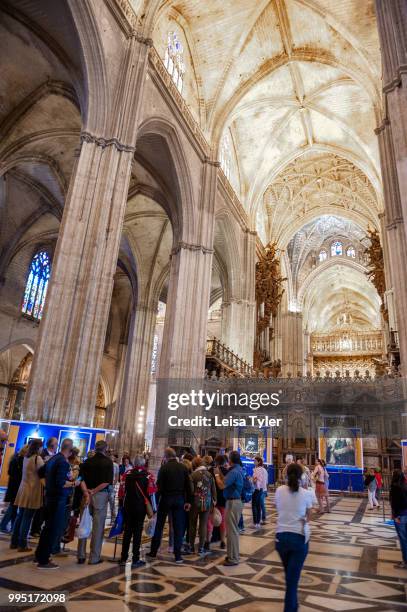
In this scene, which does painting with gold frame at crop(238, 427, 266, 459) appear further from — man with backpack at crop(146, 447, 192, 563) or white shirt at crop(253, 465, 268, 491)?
man with backpack at crop(146, 447, 192, 563)

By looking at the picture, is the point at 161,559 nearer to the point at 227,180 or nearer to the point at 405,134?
the point at 405,134

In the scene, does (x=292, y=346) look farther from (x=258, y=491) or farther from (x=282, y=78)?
(x=258, y=491)

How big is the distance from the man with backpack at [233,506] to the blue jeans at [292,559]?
1902 mm

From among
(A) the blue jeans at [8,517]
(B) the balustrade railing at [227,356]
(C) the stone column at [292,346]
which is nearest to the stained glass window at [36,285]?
(B) the balustrade railing at [227,356]

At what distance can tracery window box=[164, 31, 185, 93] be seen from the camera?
1574 centimetres

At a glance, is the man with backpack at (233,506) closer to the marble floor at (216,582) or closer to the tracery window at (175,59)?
the marble floor at (216,582)

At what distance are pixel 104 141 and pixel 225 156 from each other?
1149cm

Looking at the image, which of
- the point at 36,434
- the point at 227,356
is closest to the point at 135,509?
the point at 36,434

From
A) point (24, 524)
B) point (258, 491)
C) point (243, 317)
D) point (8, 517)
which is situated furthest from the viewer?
point (243, 317)

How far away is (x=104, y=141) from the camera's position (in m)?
11.0

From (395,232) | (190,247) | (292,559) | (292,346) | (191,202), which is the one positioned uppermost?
(191,202)

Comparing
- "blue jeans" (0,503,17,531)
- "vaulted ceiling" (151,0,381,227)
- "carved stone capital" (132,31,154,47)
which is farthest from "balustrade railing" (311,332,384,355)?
"blue jeans" (0,503,17,531)

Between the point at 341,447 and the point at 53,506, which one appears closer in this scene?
the point at 53,506

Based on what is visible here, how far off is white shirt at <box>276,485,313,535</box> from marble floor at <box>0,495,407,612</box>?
87 cm
